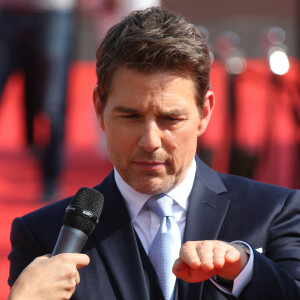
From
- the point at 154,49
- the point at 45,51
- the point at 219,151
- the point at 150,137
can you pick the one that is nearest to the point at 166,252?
the point at 150,137

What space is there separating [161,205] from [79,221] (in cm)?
45

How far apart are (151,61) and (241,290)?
67 centimetres

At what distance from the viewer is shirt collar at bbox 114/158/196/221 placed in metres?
2.30

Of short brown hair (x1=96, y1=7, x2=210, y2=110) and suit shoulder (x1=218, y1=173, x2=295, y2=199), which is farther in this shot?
suit shoulder (x1=218, y1=173, x2=295, y2=199)

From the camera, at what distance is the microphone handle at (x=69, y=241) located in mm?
1811

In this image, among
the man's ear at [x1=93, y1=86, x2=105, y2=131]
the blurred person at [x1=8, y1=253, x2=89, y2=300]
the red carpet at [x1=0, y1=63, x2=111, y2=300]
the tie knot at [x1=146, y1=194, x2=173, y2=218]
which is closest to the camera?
the blurred person at [x1=8, y1=253, x2=89, y2=300]

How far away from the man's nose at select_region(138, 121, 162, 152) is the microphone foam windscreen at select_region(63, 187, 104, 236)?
215 mm

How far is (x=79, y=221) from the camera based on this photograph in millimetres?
1871

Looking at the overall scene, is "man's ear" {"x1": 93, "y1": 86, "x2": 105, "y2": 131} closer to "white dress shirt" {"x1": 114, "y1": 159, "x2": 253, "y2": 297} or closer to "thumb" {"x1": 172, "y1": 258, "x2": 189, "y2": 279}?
"white dress shirt" {"x1": 114, "y1": 159, "x2": 253, "y2": 297}

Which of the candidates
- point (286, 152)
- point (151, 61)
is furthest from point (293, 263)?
point (286, 152)

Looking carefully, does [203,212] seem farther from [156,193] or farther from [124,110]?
[124,110]

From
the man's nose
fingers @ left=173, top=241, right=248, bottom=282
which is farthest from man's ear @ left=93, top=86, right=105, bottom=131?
fingers @ left=173, top=241, right=248, bottom=282

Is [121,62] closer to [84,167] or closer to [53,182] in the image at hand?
[53,182]

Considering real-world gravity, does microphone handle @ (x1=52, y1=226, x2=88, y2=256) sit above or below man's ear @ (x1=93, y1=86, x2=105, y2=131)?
below
